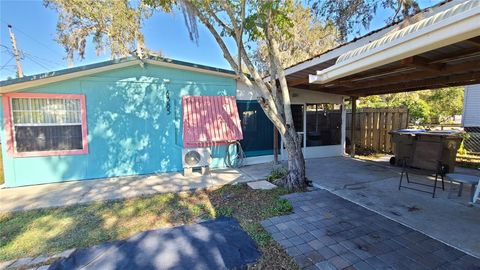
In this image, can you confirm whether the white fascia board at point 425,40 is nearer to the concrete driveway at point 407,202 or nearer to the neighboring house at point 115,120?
the concrete driveway at point 407,202

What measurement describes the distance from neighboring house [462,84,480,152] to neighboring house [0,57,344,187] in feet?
32.1

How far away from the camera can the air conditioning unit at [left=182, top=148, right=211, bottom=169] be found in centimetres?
673

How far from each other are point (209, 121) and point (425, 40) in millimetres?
5778

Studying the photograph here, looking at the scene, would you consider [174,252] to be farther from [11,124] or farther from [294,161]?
[11,124]

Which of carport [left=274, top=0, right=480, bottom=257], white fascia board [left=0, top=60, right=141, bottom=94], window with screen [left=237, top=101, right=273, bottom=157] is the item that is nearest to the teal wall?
white fascia board [left=0, top=60, right=141, bottom=94]

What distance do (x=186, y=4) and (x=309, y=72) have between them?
349 cm

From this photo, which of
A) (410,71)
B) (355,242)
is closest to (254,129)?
(410,71)

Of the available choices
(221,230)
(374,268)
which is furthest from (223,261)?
(374,268)

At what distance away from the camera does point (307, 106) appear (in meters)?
8.93

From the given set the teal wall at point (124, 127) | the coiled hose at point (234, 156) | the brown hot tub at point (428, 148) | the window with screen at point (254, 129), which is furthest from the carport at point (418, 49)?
the teal wall at point (124, 127)

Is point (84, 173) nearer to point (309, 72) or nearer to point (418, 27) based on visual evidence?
point (309, 72)

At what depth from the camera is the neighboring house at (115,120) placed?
5.91 metres

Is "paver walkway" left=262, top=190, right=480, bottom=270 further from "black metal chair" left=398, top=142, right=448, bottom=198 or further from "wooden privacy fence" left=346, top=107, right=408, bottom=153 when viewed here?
"wooden privacy fence" left=346, top=107, right=408, bottom=153

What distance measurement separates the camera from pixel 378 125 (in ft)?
34.6
